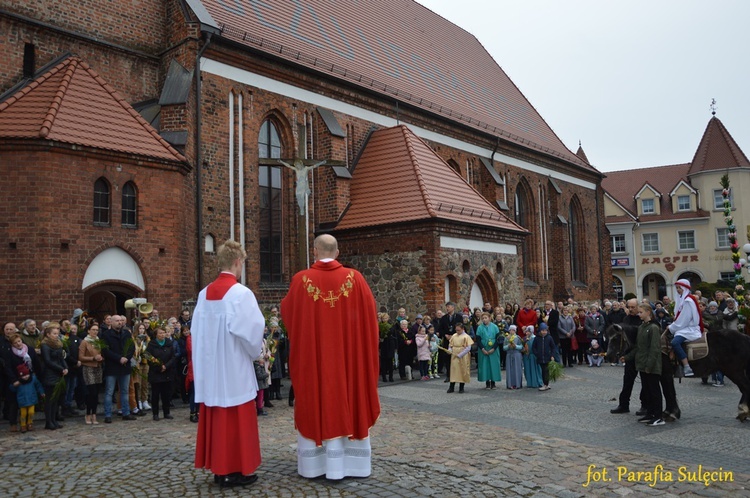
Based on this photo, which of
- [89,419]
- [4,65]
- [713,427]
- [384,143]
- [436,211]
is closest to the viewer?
[713,427]

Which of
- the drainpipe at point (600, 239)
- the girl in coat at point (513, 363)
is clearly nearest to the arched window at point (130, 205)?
the girl in coat at point (513, 363)

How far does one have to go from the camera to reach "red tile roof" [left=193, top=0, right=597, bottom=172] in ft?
62.5

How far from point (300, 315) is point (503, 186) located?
21.2 m

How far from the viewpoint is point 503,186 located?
85.5ft

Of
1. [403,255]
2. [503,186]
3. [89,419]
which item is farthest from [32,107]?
[503,186]

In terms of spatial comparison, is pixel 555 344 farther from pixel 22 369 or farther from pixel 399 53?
pixel 399 53

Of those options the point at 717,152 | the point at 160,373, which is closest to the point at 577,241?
the point at 717,152

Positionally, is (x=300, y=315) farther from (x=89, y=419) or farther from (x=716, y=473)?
(x=89, y=419)

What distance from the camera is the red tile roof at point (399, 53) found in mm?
19047

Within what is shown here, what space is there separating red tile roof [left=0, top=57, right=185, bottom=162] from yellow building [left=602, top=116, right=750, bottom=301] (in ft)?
136

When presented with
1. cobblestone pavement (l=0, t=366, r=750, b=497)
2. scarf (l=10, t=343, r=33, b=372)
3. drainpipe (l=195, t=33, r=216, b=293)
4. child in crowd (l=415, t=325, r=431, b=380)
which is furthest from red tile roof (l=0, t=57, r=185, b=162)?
child in crowd (l=415, t=325, r=431, b=380)

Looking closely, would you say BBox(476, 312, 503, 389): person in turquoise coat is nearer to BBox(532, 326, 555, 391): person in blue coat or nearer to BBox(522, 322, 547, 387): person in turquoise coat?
BBox(522, 322, 547, 387): person in turquoise coat

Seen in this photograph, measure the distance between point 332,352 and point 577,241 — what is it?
30951mm

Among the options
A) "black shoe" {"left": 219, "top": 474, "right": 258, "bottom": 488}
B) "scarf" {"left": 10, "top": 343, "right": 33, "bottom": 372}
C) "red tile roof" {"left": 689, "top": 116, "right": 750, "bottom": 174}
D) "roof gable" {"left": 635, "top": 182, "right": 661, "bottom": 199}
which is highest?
"red tile roof" {"left": 689, "top": 116, "right": 750, "bottom": 174}
